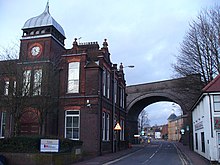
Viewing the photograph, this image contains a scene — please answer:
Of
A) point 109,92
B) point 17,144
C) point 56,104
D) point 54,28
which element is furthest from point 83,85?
point 17,144

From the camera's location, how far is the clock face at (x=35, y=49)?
2805 cm

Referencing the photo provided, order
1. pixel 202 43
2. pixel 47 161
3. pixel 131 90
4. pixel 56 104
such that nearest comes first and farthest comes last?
pixel 47 161 → pixel 56 104 → pixel 202 43 → pixel 131 90

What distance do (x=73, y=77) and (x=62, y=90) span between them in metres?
1.69

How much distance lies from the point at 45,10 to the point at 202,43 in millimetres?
17997

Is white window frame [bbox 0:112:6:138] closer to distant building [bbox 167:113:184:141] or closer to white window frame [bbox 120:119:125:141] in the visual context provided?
white window frame [bbox 120:119:125:141]

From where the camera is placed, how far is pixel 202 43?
28.3m

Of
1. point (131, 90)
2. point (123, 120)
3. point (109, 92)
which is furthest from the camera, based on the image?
point (131, 90)

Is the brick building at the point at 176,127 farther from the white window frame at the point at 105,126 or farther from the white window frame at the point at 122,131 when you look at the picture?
the white window frame at the point at 105,126

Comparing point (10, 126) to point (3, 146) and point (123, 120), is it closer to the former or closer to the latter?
point (3, 146)

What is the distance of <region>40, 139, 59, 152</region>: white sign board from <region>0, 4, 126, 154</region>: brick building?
13.5ft

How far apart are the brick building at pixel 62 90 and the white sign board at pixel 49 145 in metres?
4.10

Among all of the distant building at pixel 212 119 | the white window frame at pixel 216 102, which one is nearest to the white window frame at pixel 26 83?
the distant building at pixel 212 119

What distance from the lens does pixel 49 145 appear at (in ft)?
55.3

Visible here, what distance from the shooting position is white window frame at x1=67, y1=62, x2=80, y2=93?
26531mm
